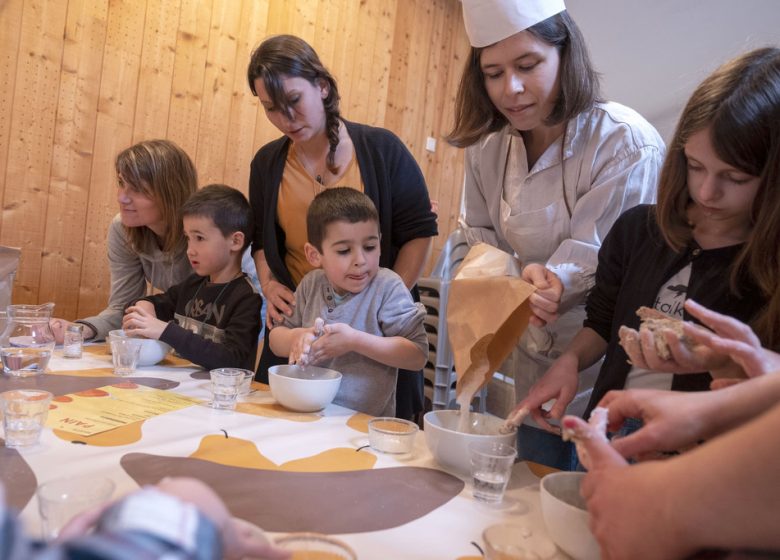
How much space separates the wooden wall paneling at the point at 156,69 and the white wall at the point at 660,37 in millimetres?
Result: 2280

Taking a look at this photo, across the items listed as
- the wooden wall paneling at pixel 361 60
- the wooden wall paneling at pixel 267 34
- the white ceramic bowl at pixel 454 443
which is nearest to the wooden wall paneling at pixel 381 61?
the wooden wall paneling at pixel 361 60

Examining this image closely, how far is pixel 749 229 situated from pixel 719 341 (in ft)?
1.46

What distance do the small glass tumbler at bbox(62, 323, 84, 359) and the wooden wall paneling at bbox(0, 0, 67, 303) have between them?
4.50 feet

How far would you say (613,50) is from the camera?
12.3 feet

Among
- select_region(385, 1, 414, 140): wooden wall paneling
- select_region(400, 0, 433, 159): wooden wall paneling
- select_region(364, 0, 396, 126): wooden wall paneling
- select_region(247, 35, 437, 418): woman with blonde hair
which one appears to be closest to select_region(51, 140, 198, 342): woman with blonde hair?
select_region(247, 35, 437, 418): woman with blonde hair

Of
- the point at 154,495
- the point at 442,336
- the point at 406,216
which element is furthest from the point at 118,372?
the point at 442,336

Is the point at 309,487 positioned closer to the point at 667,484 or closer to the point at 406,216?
the point at 667,484

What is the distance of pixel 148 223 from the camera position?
2.05 m

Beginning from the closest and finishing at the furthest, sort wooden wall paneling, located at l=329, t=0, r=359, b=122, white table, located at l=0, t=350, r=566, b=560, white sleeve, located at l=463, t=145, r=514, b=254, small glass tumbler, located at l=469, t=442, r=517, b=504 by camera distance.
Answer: white table, located at l=0, t=350, r=566, b=560 < small glass tumbler, located at l=469, t=442, r=517, b=504 < white sleeve, located at l=463, t=145, r=514, b=254 < wooden wall paneling, located at l=329, t=0, r=359, b=122

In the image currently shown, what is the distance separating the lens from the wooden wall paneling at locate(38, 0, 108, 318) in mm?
2689

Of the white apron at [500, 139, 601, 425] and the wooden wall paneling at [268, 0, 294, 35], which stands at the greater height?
the wooden wall paneling at [268, 0, 294, 35]

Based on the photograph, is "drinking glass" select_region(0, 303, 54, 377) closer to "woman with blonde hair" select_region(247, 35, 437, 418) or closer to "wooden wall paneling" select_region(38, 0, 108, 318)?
"woman with blonde hair" select_region(247, 35, 437, 418)

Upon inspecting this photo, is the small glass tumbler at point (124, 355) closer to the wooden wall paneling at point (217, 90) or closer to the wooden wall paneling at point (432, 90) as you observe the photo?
the wooden wall paneling at point (217, 90)

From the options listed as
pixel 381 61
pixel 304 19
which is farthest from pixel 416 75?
pixel 304 19
